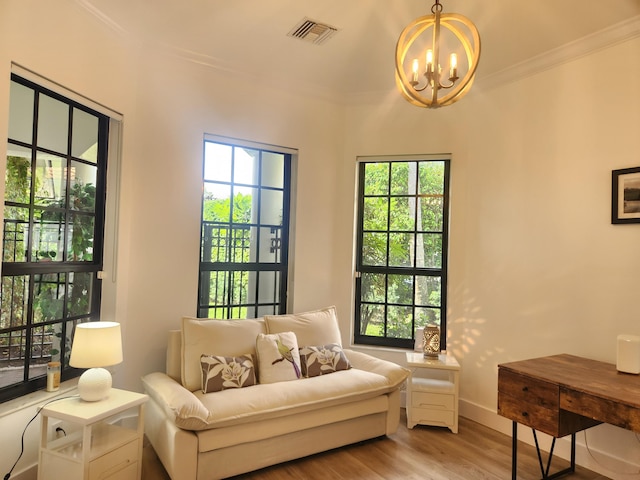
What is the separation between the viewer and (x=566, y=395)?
2.21 m

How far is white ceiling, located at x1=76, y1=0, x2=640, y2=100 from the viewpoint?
104 inches

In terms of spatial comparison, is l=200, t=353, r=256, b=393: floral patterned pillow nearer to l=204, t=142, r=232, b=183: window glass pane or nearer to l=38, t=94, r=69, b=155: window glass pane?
l=204, t=142, r=232, b=183: window glass pane

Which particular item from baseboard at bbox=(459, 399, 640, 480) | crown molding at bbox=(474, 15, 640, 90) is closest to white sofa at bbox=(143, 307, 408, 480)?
baseboard at bbox=(459, 399, 640, 480)

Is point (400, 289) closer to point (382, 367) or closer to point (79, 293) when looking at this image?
point (382, 367)

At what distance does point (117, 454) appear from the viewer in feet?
7.30

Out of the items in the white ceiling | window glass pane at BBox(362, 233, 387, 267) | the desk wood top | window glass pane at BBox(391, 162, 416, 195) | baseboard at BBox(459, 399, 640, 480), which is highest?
the white ceiling

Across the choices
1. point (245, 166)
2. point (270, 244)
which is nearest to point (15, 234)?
point (245, 166)

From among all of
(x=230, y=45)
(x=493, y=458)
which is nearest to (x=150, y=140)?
(x=230, y=45)

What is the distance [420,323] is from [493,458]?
1305 millimetres

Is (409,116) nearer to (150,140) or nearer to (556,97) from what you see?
(556,97)

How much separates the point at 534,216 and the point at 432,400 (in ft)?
5.43

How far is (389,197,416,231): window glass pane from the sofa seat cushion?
1474mm

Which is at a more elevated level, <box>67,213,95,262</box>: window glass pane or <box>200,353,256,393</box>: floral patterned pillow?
<box>67,213,95,262</box>: window glass pane

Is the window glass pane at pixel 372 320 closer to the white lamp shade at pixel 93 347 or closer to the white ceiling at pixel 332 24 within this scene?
the white ceiling at pixel 332 24
